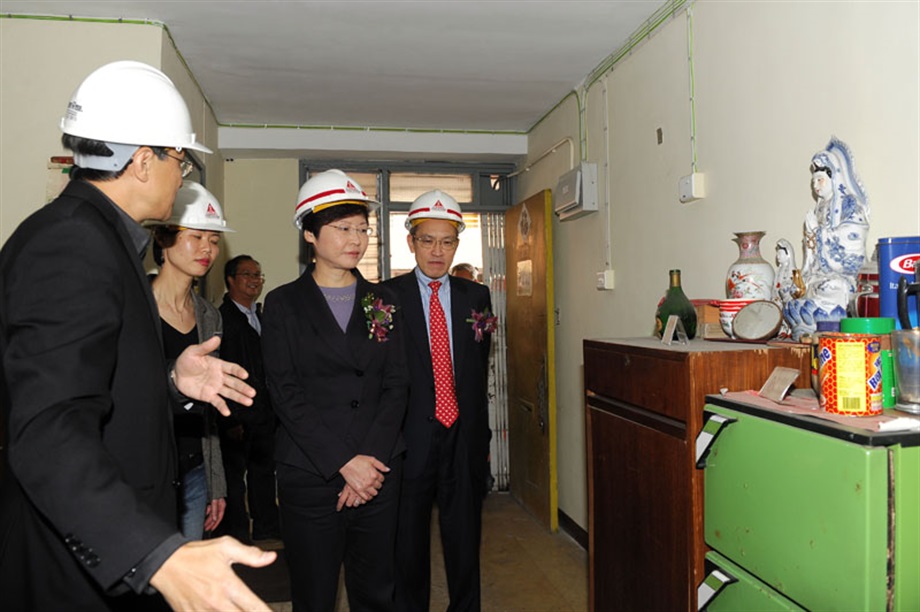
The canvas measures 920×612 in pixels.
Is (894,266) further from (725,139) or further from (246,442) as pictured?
(246,442)

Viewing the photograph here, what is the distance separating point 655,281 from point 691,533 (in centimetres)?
161

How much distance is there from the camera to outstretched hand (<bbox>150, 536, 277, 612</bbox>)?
3.06 ft

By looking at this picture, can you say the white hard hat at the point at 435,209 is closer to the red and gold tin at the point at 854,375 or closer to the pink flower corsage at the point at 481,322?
the pink flower corsage at the point at 481,322

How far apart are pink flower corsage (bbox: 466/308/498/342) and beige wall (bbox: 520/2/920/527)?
78cm

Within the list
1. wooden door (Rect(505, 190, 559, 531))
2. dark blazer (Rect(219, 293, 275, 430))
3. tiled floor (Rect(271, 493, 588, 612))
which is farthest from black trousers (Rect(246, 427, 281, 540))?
wooden door (Rect(505, 190, 559, 531))

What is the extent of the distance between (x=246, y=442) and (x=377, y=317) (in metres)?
2.30

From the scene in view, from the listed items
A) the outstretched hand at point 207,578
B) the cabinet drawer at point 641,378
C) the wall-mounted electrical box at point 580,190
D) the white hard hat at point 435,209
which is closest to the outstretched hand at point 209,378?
the outstretched hand at point 207,578

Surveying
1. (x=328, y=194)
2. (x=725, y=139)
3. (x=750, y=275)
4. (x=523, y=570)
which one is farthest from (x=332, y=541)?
(x=725, y=139)

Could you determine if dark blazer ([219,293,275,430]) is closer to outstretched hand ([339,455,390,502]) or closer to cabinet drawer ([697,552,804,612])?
outstretched hand ([339,455,390,502])

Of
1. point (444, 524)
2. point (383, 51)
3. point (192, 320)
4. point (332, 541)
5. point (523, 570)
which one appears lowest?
point (523, 570)

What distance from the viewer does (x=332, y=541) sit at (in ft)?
7.15

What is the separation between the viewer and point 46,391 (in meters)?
0.99

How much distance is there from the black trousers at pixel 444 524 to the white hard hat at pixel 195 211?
1.17 metres

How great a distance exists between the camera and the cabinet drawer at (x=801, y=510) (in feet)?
4.03
